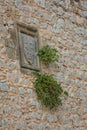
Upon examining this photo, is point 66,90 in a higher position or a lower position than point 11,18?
lower

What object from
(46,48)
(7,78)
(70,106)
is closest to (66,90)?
(70,106)

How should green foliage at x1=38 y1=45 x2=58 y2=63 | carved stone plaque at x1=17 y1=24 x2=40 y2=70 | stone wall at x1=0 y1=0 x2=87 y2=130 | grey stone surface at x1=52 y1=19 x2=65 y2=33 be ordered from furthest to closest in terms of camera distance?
grey stone surface at x1=52 y1=19 x2=65 y2=33, green foliage at x1=38 y1=45 x2=58 y2=63, carved stone plaque at x1=17 y1=24 x2=40 y2=70, stone wall at x1=0 y1=0 x2=87 y2=130

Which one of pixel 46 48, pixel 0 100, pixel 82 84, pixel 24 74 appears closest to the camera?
pixel 0 100

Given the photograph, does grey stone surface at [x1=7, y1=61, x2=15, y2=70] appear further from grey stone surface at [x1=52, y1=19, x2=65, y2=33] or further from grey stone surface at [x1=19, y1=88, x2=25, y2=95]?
grey stone surface at [x1=52, y1=19, x2=65, y2=33]

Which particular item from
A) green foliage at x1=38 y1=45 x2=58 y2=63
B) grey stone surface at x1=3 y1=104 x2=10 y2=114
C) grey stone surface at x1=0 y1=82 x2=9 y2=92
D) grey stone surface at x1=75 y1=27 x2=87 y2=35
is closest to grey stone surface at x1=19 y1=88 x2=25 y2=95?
grey stone surface at x1=0 y1=82 x2=9 y2=92

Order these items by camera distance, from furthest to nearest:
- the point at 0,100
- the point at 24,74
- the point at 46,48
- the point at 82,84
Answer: the point at 82,84 < the point at 46,48 < the point at 24,74 < the point at 0,100

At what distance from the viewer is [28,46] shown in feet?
23.3

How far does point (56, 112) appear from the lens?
7.29 metres

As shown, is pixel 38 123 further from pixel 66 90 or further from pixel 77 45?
pixel 77 45

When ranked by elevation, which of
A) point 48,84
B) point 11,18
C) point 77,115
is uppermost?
point 11,18

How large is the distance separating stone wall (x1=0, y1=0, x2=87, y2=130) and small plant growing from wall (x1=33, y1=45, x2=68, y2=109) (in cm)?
11

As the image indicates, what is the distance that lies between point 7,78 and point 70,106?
153cm

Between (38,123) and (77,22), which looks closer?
(38,123)

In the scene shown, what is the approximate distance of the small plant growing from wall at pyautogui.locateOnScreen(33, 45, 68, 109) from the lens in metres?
Result: 7.05
